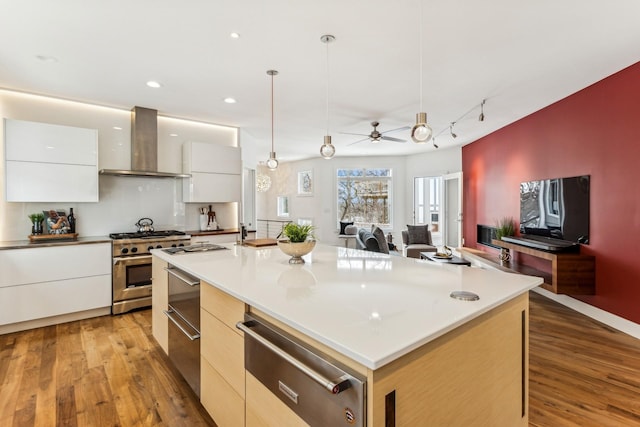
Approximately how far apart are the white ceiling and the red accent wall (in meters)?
0.23

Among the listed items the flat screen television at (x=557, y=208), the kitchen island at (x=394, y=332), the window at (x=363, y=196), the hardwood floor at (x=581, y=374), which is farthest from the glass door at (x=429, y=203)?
the kitchen island at (x=394, y=332)

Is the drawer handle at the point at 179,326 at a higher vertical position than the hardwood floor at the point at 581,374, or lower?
higher

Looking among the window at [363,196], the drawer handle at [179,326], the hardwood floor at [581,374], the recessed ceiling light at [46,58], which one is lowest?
the hardwood floor at [581,374]

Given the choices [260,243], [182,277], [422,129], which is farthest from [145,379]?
[422,129]

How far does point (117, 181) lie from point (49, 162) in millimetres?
806

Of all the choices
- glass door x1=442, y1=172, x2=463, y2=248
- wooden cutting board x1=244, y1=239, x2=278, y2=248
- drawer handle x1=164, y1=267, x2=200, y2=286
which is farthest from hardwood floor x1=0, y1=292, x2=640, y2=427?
glass door x1=442, y1=172, x2=463, y2=248

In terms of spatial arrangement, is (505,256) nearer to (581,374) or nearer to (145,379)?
(581,374)

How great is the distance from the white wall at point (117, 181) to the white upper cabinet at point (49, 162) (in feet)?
0.40

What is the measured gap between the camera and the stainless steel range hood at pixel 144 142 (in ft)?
13.8

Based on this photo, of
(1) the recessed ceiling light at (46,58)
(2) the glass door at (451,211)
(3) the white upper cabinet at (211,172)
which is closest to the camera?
(1) the recessed ceiling light at (46,58)

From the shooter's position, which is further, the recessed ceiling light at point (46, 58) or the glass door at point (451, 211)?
the glass door at point (451, 211)

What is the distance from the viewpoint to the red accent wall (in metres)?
3.10

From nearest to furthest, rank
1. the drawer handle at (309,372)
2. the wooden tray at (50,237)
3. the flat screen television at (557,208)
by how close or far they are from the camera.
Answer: the drawer handle at (309,372) → the wooden tray at (50,237) → the flat screen television at (557,208)

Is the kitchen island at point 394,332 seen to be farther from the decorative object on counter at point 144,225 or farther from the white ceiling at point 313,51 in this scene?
the decorative object on counter at point 144,225
